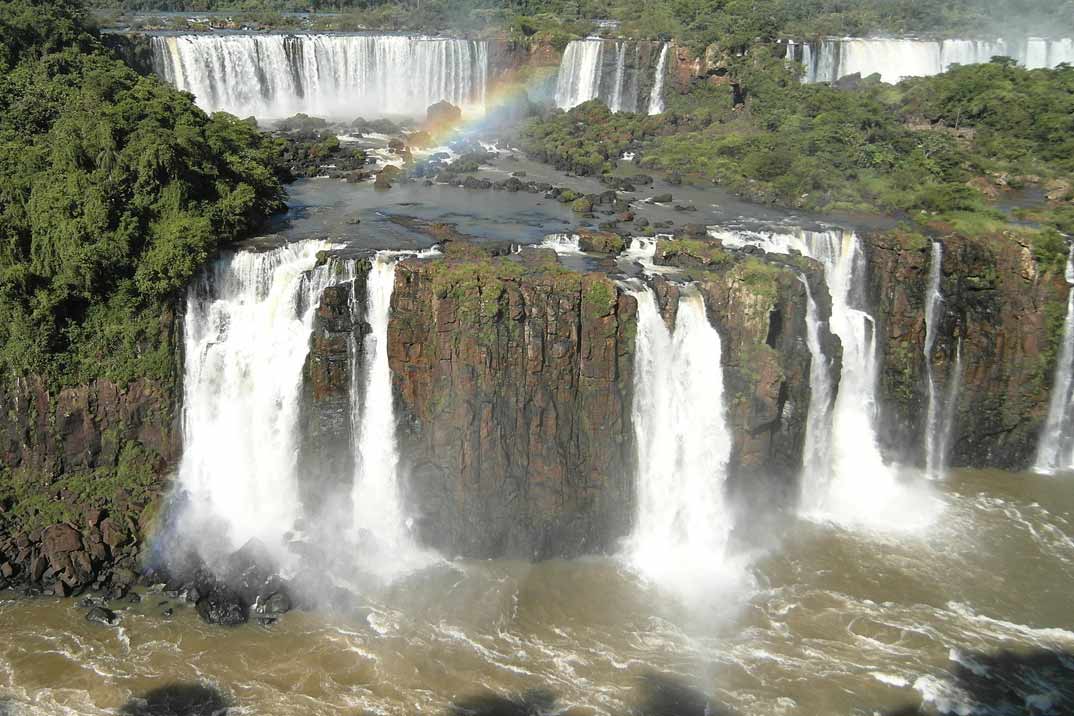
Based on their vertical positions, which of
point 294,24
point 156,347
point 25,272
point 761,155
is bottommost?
Answer: point 156,347

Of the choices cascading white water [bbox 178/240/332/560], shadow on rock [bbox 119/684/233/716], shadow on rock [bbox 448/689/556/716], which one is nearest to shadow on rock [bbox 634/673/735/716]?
shadow on rock [bbox 448/689/556/716]

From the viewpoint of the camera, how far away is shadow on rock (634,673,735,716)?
16.5 meters

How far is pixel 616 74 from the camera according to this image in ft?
159

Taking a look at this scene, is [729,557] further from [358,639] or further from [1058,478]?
[1058,478]

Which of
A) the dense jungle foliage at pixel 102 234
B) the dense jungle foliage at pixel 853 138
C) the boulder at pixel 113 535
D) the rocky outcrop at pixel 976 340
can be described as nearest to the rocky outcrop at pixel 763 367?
the rocky outcrop at pixel 976 340

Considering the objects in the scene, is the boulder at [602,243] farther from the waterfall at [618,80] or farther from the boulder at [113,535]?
the waterfall at [618,80]

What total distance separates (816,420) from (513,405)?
8235 millimetres

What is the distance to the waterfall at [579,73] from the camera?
48.6 m

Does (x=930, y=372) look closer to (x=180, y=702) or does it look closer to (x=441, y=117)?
(x=180, y=702)

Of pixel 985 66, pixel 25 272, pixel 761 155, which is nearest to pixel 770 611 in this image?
pixel 25 272

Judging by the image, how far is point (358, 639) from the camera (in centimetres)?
1800

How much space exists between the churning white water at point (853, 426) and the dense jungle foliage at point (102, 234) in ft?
49.5

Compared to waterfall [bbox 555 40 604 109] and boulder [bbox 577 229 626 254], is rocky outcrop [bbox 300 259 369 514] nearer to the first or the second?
boulder [bbox 577 229 626 254]

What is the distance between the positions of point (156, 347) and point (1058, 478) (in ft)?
79.3
